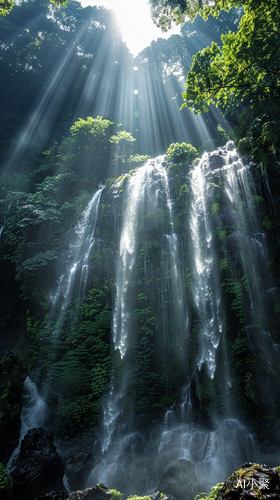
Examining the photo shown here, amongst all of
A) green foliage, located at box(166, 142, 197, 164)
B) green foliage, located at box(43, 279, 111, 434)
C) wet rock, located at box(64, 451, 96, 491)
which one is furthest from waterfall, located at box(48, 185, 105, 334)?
→ green foliage, located at box(166, 142, 197, 164)

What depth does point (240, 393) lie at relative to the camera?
7367mm

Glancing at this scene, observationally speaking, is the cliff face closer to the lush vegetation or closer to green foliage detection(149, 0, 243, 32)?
the lush vegetation

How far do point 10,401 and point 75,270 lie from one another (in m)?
5.22

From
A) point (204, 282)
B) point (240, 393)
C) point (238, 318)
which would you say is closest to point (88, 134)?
point (204, 282)

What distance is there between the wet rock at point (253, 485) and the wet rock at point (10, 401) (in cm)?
691

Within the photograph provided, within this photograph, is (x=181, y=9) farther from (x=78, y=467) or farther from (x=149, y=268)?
(x=78, y=467)

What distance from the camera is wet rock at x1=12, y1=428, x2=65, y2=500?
6.14 metres

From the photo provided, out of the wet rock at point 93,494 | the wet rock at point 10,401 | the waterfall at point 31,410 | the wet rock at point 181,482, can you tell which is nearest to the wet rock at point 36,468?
the wet rock at point 10,401

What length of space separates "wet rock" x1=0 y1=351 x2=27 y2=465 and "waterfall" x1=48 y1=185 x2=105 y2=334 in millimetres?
1703

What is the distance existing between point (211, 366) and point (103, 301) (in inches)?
186

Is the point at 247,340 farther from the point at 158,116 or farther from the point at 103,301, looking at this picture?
the point at 158,116

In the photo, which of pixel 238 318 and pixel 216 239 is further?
pixel 216 239

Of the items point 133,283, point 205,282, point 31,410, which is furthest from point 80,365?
point 205,282

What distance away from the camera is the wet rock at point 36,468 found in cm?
614
